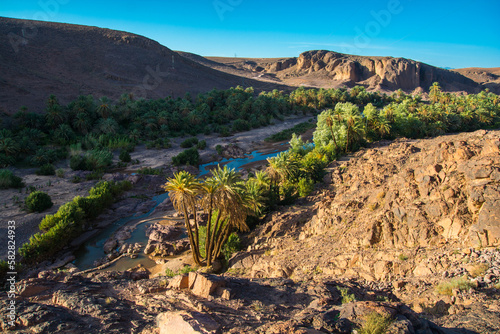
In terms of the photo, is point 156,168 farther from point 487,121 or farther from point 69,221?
point 487,121

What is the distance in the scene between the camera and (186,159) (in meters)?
40.8

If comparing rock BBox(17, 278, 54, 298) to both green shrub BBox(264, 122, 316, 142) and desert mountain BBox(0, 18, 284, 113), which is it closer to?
green shrub BBox(264, 122, 316, 142)

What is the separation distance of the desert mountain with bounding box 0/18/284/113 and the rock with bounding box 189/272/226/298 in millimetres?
54244

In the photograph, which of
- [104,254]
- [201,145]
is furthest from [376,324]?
[201,145]

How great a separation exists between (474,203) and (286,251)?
929 cm

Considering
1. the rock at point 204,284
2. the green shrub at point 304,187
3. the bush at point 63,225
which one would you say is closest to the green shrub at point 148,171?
the bush at point 63,225

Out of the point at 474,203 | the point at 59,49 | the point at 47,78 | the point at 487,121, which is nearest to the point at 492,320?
the point at 474,203

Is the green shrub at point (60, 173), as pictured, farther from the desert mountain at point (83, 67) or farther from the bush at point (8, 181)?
the desert mountain at point (83, 67)

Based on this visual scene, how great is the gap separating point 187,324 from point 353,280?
7526mm

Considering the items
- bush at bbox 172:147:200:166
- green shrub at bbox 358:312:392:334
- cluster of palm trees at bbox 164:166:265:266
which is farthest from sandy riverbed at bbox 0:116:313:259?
green shrub at bbox 358:312:392:334

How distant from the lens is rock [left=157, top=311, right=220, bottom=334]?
746cm

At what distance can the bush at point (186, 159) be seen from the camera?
40.0 m

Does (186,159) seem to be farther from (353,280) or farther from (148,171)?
(353,280)

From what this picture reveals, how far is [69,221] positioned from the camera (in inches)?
865
